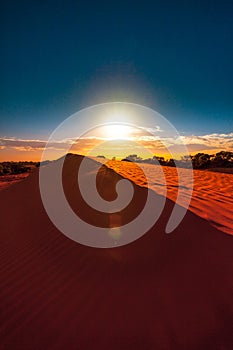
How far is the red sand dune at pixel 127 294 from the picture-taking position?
2010 millimetres

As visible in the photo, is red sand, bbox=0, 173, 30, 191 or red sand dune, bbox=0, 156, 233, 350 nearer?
red sand dune, bbox=0, 156, 233, 350

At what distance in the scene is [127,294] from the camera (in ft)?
8.17

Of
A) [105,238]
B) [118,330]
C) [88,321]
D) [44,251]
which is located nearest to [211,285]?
[118,330]

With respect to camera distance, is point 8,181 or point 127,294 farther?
point 8,181

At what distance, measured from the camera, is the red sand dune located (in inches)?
79.1

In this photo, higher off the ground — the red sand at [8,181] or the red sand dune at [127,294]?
the red sand dune at [127,294]

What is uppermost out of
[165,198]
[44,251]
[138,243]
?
[165,198]

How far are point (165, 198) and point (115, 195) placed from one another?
5.05 feet

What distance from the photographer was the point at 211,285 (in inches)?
92.6

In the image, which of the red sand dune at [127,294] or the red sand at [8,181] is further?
the red sand at [8,181]

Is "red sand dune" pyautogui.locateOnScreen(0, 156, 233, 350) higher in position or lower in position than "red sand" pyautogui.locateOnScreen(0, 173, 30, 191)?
higher

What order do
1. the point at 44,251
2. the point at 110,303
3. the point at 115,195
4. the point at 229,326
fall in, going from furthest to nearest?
the point at 115,195
the point at 44,251
the point at 110,303
the point at 229,326

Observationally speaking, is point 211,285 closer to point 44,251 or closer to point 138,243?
point 138,243

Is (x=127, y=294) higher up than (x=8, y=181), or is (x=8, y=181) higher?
(x=127, y=294)
